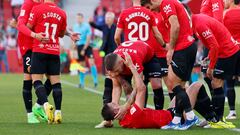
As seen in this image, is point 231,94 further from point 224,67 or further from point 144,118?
point 144,118

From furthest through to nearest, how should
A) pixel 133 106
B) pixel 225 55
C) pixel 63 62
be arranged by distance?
pixel 63 62 → pixel 225 55 → pixel 133 106

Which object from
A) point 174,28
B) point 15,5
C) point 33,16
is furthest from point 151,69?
point 15,5

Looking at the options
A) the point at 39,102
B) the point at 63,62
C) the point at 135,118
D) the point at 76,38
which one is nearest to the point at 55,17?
the point at 76,38

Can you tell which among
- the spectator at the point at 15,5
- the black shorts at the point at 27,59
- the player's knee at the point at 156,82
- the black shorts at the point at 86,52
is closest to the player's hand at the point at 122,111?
the player's knee at the point at 156,82

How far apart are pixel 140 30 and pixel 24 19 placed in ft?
6.41

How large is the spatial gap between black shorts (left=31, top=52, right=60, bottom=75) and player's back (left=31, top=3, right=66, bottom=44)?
10.2 inches

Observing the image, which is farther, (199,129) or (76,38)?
(76,38)

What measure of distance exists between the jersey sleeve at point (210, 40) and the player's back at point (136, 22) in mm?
1711

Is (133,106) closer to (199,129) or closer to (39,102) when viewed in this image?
(199,129)

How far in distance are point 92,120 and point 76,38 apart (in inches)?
55.2

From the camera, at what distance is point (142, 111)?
1114cm

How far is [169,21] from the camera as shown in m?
11.3

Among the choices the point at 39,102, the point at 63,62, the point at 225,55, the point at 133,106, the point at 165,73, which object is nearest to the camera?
the point at 133,106

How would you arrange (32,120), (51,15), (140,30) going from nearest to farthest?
1. (51,15)
2. (32,120)
3. (140,30)
